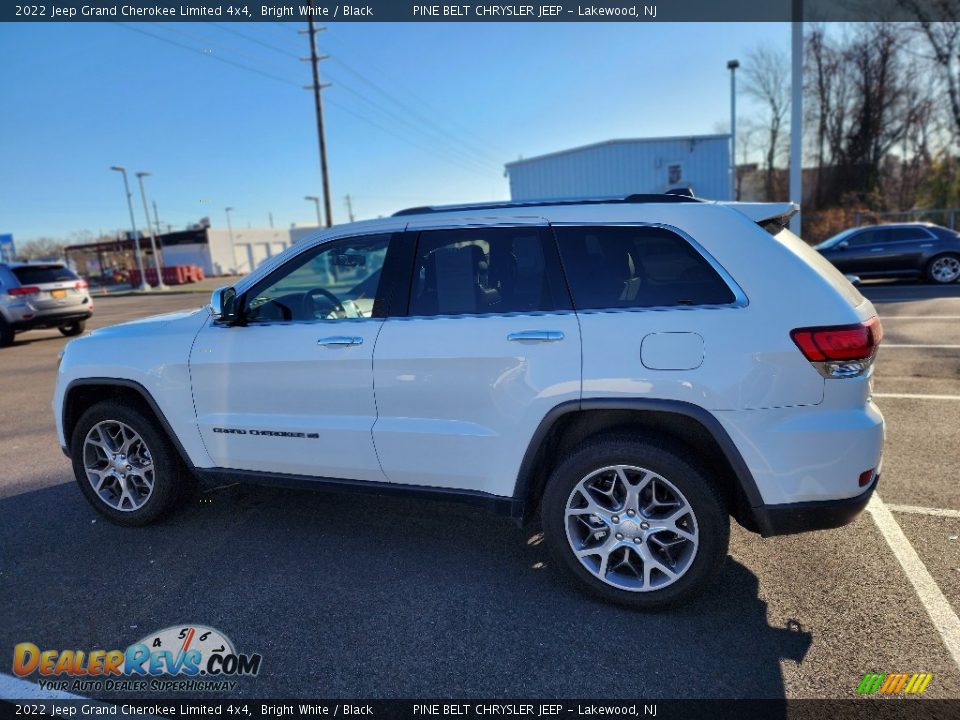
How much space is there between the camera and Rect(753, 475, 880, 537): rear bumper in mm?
2584

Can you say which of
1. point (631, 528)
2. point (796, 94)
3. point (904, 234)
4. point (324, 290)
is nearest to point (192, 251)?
point (796, 94)

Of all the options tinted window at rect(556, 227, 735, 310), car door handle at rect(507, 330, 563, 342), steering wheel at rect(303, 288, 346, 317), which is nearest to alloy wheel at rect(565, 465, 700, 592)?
car door handle at rect(507, 330, 563, 342)

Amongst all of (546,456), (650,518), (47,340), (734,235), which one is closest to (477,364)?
(546,456)

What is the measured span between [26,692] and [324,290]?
2.32 metres

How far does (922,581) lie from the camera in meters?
2.91

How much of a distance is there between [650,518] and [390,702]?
4.47ft

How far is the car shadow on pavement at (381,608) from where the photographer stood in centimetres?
243

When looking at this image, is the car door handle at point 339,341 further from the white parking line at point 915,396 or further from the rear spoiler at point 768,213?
the white parking line at point 915,396

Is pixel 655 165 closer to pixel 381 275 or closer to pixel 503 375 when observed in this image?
pixel 381 275

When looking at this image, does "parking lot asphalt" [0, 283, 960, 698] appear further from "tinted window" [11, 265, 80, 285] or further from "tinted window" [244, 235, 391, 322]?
"tinted window" [11, 265, 80, 285]

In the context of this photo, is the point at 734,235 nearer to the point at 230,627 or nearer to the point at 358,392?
the point at 358,392

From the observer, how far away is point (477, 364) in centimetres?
292

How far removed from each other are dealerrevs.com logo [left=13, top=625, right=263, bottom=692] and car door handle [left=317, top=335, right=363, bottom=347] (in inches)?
57.1

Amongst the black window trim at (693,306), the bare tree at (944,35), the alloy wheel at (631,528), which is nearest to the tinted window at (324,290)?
the black window trim at (693,306)
